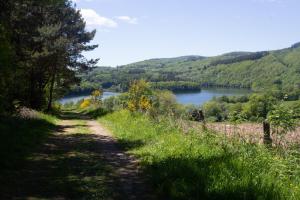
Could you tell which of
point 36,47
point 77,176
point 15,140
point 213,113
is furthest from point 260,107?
point 36,47

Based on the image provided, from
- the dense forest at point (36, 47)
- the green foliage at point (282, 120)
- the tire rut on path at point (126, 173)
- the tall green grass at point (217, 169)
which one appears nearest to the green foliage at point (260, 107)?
the green foliage at point (282, 120)

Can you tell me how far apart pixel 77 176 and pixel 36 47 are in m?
23.2

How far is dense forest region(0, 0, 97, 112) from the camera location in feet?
62.6

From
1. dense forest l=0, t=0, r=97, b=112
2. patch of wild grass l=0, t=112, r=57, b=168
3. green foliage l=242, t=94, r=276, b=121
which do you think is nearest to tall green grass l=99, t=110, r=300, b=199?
green foliage l=242, t=94, r=276, b=121

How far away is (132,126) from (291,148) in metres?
10.8

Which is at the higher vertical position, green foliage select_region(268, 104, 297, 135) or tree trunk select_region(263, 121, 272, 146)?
green foliage select_region(268, 104, 297, 135)

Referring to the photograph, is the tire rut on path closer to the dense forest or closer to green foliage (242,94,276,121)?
green foliage (242,94,276,121)

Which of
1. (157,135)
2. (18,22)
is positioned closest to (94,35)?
(18,22)

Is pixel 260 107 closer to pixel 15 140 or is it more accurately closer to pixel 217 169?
pixel 217 169

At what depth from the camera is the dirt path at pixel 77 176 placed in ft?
26.7

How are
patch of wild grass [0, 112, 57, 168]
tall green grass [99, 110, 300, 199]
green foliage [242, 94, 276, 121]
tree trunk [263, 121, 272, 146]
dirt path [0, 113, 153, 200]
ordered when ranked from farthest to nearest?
1. patch of wild grass [0, 112, 57, 168]
2. green foliage [242, 94, 276, 121]
3. tree trunk [263, 121, 272, 146]
4. dirt path [0, 113, 153, 200]
5. tall green grass [99, 110, 300, 199]

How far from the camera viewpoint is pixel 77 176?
960 centimetres

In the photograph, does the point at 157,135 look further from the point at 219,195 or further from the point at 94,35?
the point at 94,35

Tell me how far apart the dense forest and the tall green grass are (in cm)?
782
